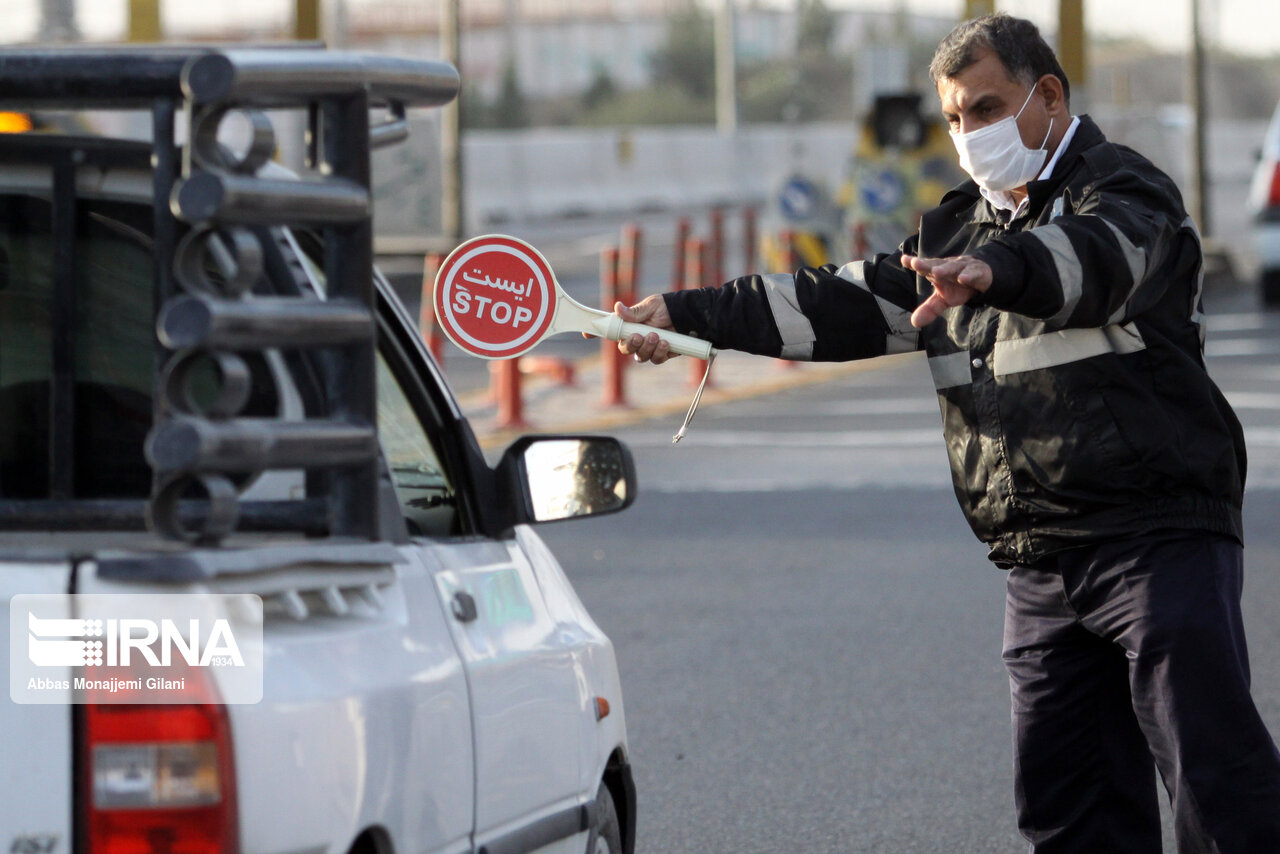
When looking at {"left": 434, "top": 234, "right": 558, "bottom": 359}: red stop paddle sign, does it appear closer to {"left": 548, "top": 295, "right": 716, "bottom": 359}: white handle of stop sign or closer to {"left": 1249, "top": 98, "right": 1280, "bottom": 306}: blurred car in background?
{"left": 548, "top": 295, "right": 716, "bottom": 359}: white handle of stop sign

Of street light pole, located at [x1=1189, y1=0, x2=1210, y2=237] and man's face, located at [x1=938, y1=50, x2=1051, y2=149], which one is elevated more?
street light pole, located at [x1=1189, y1=0, x2=1210, y2=237]

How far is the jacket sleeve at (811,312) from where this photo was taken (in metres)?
3.65

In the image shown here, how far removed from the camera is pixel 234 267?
2.21 metres

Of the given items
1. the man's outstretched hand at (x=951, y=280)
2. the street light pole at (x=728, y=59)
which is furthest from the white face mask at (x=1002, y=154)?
the street light pole at (x=728, y=59)

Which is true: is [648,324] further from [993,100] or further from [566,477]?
[993,100]

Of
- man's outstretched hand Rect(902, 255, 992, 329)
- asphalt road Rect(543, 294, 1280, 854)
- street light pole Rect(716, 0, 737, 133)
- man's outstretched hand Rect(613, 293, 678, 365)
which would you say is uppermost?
street light pole Rect(716, 0, 737, 133)

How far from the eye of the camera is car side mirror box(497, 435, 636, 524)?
333cm

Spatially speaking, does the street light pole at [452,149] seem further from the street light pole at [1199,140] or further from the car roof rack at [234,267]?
the car roof rack at [234,267]

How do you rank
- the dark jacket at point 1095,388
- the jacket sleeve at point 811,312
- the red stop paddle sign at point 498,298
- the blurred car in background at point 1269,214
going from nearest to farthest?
1. the red stop paddle sign at point 498,298
2. the dark jacket at point 1095,388
3. the jacket sleeve at point 811,312
4. the blurred car in background at point 1269,214

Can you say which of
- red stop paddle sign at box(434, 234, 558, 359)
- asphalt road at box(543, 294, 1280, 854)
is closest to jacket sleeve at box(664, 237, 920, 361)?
red stop paddle sign at box(434, 234, 558, 359)

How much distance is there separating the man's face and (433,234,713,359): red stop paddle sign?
838mm

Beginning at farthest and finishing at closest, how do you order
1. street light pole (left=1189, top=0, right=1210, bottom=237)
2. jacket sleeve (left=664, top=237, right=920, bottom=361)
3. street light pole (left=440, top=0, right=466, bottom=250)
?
street light pole (left=1189, top=0, right=1210, bottom=237)
street light pole (left=440, top=0, right=466, bottom=250)
jacket sleeve (left=664, top=237, right=920, bottom=361)

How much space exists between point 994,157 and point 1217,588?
85 cm

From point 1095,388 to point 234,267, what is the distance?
1.72 metres
